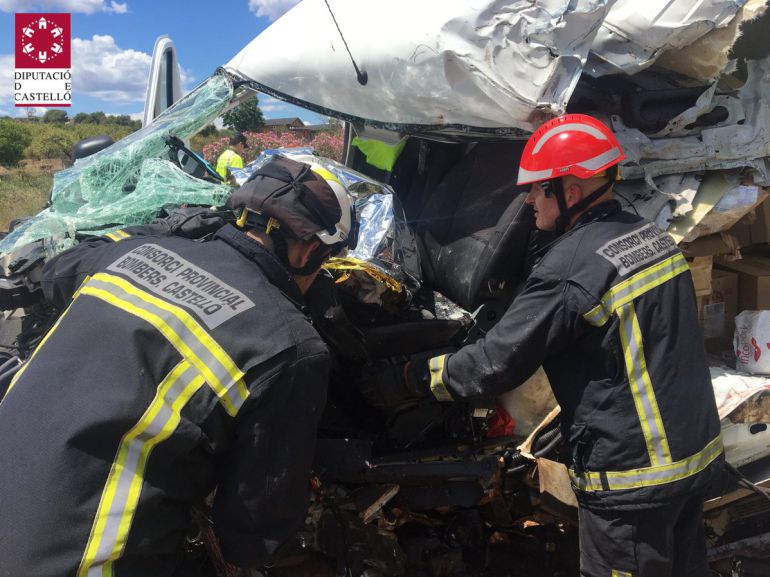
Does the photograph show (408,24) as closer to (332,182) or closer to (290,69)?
(290,69)

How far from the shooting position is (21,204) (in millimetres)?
13727

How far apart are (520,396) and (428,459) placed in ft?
1.60

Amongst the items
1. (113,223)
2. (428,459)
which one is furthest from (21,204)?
(428,459)

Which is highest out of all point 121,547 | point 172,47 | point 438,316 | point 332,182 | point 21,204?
point 172,47

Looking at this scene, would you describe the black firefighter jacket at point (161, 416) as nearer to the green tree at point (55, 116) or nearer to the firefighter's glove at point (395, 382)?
the firefighter's glove at point (395, 382)

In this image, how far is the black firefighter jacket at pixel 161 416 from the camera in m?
1.23

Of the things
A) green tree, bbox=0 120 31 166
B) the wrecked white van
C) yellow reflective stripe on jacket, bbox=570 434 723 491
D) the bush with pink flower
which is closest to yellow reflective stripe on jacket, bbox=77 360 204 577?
the wrecked white van

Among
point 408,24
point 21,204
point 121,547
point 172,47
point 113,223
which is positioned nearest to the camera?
point 121,547

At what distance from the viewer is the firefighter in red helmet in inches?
74.0

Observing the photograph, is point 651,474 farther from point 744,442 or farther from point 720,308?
point 720,308

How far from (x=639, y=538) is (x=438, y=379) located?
31.2 inches

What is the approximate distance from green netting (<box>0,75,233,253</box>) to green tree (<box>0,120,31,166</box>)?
82.8ft

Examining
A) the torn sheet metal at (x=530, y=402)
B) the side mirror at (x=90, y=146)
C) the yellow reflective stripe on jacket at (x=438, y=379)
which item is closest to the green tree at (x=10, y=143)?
the side mirror at (x=90, y=146)

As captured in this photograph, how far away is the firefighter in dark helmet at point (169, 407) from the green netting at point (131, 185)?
39.4 inches
